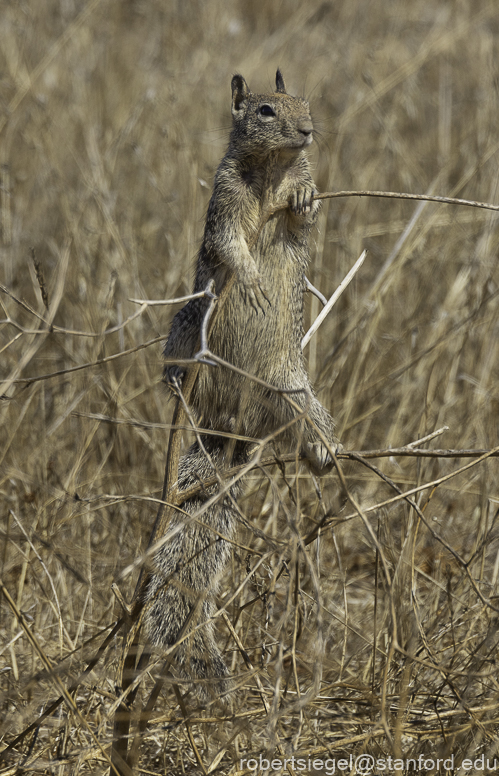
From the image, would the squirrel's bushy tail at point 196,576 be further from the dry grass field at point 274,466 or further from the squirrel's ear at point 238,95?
the squirrel's ear at point 238,95

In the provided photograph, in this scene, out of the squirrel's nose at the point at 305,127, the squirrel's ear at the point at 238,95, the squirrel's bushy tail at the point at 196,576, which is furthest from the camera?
the squirrel's ear at the point at 238,95

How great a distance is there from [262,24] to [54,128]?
170 inches

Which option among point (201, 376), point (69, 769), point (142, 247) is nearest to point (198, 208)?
point (142, 247)

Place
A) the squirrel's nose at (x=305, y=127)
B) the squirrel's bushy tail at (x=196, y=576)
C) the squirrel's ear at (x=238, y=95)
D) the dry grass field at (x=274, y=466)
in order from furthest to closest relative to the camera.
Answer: the squirrel's ear at (x=238, y=95)
the squirrel's nose at (x=305, y=127)
the squirrel's bushy tail at (x=196, y=576)
the dry grass field at (x=274, y=466)

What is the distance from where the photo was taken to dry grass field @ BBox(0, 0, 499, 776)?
2480mm

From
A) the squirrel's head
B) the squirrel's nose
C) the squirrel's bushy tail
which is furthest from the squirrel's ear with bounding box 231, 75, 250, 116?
the squirrel's bushy tail

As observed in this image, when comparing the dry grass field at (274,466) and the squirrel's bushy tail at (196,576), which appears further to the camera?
the squirrel's bushy tail at (196,576)

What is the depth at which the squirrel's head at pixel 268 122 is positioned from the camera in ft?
9.40

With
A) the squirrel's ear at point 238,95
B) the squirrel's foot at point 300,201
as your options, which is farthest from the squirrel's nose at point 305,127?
the squirrel's ear at point 238,95

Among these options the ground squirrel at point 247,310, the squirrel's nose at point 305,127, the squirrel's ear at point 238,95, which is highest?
the squirrel's ear at point 238,95

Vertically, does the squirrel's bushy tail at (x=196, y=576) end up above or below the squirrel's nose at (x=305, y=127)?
below

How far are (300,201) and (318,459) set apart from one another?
96cm

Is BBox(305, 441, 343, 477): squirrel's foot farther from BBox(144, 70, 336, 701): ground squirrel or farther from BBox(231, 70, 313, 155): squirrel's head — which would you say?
BBox(231, 70, 313, 155): squirrel's head

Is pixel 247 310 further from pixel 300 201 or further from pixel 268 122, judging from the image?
pixel 268 122
